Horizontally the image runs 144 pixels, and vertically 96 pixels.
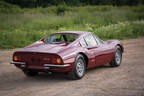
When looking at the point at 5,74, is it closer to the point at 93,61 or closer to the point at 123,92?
the point at 93,61

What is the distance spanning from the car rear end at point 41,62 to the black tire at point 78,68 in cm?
27

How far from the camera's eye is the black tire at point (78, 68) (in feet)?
28.2

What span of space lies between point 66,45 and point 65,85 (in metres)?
1.18

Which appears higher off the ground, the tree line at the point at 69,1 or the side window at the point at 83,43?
the tree line at the point at 69,1

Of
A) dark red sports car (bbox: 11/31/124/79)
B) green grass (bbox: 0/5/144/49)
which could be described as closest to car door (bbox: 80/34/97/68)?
dark red sports car (bbox: 11/31/124/79)

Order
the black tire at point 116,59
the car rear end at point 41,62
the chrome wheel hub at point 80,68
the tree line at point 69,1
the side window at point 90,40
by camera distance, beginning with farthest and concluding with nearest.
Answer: the tree line at point 69,1 < the black tire at point 116,59 < the side window at point 90,40 < the chrome wheel hub at point 80,68 < the car rear end at point 41,62

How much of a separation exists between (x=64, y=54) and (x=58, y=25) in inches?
565

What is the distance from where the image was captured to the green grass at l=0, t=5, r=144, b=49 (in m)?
18.0

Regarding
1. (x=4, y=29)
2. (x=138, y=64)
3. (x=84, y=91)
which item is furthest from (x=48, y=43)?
(x=4, y=29)

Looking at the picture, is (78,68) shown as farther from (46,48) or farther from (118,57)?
(118,57)

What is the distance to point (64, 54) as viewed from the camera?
8320 mm

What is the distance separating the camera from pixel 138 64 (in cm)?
1130

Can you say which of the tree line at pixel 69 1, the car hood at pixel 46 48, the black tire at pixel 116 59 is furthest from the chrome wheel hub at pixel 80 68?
A: the tree line at pixel 69 1

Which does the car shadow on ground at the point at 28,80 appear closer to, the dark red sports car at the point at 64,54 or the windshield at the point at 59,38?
the dark red sports car at the point at 64,54
